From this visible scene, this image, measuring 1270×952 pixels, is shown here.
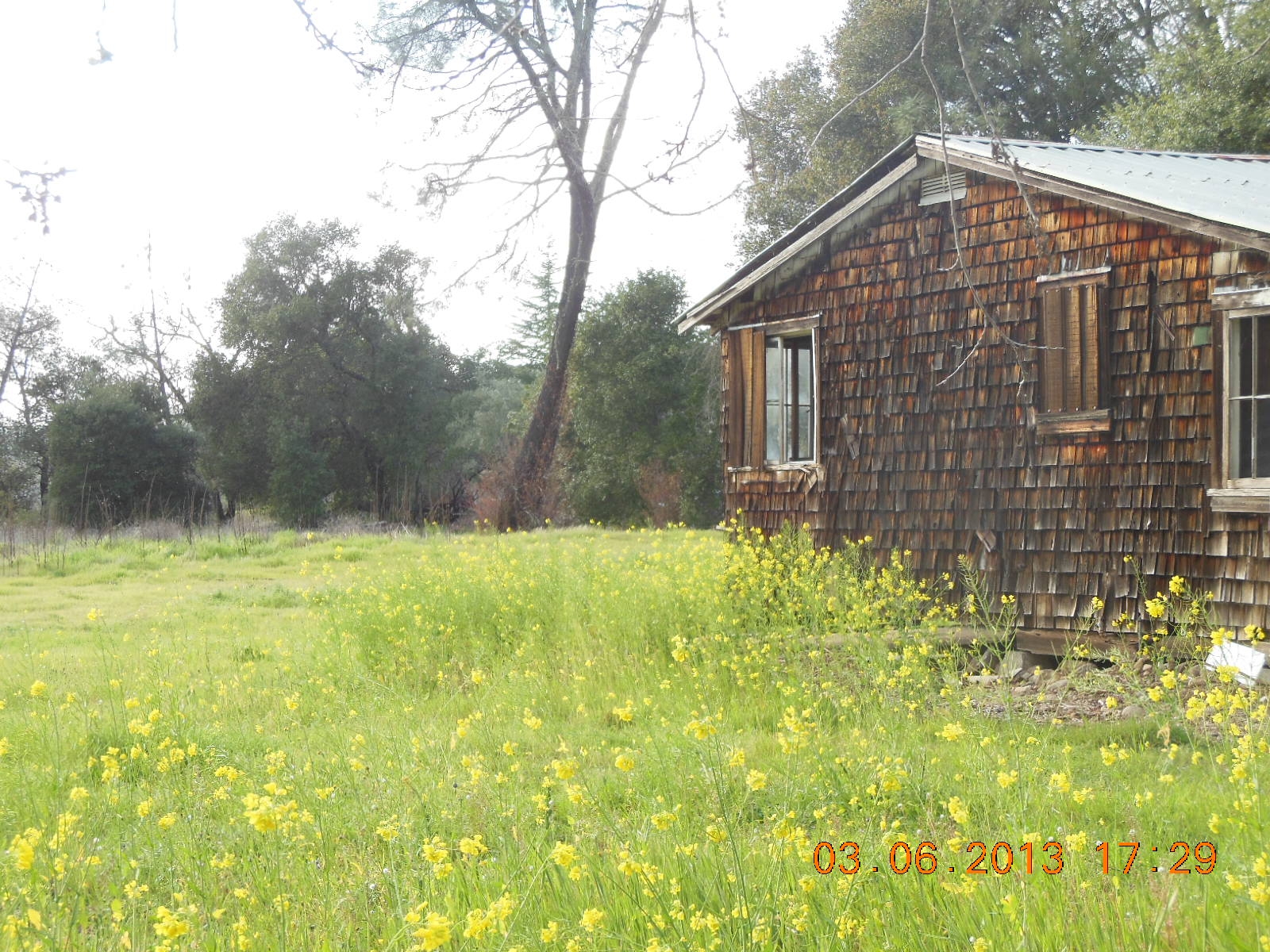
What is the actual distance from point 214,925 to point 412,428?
30.2 meters

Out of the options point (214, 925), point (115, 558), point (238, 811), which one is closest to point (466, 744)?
point (238, 811)

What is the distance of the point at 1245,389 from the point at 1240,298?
4.22 feet

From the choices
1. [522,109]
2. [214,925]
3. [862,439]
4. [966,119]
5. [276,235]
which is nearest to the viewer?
[214,925]

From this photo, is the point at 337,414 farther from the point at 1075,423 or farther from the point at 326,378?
the point at 1075,423

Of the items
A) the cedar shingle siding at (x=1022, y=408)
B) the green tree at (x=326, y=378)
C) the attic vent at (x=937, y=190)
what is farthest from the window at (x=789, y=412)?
the green tree at (x=326, y=378)

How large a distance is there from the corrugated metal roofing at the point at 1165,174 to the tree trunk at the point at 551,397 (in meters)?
10.5

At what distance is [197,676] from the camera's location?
857cm

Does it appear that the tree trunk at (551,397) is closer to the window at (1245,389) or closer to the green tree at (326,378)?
the green tree at (326,378)

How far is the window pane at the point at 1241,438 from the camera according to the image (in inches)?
339

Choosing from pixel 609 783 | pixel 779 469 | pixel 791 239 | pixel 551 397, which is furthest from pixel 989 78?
pixel 609 783

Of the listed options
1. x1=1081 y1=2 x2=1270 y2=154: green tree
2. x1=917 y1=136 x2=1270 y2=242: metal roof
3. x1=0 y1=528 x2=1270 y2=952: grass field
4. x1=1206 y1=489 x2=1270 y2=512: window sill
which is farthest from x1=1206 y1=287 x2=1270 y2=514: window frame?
x1=1081 y1=2 x2=1270 y2=154: green tree

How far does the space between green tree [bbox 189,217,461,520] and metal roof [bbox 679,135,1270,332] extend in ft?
68.9

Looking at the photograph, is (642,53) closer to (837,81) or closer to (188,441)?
(837,81)

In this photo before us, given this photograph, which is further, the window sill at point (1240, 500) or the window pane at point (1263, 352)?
the window pane at point (1263, 352)
